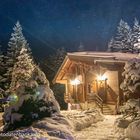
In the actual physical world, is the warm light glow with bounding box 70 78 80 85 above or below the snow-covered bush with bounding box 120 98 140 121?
above

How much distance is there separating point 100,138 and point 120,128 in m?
1.75

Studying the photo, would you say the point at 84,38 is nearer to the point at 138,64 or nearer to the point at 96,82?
the point at 96,82

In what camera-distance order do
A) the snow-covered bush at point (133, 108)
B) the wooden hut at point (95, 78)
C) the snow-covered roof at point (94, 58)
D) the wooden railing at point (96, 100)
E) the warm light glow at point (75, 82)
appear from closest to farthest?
the snow-covered bush at point (133, 108)
the snow-covered roof at point (94, 58)
the wooden hut at point (95, 78)
the wooden railing at point (96, 100)
the warm light glow at point (75, 82)

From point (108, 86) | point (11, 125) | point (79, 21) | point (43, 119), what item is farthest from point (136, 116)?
point (79, 21)

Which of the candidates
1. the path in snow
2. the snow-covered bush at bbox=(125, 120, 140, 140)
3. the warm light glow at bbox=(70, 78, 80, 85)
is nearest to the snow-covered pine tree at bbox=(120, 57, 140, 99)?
the snow-covered bush at bbox=(125, 120, 140, 140)

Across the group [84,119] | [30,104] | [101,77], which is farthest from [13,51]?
[30,104]

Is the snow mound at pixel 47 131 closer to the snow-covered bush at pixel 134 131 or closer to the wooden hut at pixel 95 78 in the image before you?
the snow-covered bush at pixel 134 131

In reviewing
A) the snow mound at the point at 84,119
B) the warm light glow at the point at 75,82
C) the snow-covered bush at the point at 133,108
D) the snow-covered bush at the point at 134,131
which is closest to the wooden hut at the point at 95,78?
the warm light glow at the point at 75,82

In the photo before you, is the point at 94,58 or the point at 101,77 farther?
the point at 101,77

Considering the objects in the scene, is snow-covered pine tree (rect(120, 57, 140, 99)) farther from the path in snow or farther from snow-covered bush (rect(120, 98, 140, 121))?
the path in snow

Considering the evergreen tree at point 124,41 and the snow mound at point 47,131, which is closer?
the snow mound at point 47,131

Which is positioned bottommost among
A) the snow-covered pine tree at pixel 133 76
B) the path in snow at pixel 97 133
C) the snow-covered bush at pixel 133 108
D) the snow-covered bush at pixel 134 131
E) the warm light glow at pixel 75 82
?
the path in snow at pixel 97 133

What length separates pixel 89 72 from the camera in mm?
29000

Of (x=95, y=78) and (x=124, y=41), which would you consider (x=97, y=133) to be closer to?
(x=95, y=78)
